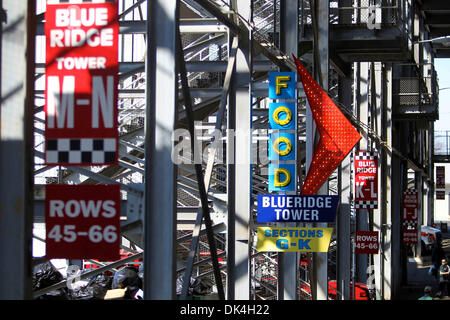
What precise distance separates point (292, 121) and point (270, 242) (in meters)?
2.16

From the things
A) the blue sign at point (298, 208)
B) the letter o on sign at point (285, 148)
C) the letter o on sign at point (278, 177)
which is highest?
the letter o on sign at point (285, 148)

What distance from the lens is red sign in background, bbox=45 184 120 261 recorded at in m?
6.56

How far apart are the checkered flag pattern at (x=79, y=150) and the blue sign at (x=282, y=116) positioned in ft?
22.3

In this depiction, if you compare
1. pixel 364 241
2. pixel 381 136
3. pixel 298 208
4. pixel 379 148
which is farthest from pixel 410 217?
pixel 298 208

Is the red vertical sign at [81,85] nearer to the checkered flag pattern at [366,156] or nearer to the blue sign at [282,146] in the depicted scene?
the blue sign at [282,146]

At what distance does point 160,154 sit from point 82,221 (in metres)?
1.14

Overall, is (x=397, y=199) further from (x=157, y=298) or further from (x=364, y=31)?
(x=157, y=298)

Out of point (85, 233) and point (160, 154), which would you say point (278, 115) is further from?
point (85, 233)

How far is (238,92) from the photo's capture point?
11.5m

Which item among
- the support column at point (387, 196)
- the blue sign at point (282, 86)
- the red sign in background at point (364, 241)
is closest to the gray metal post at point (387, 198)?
the support column at point (387, 196)

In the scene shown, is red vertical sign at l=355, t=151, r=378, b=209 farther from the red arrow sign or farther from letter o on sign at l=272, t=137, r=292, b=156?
letter o on sign at l=272, t=137, r=292, b=156

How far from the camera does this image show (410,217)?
32.2 metres

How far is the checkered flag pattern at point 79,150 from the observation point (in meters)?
6.59
